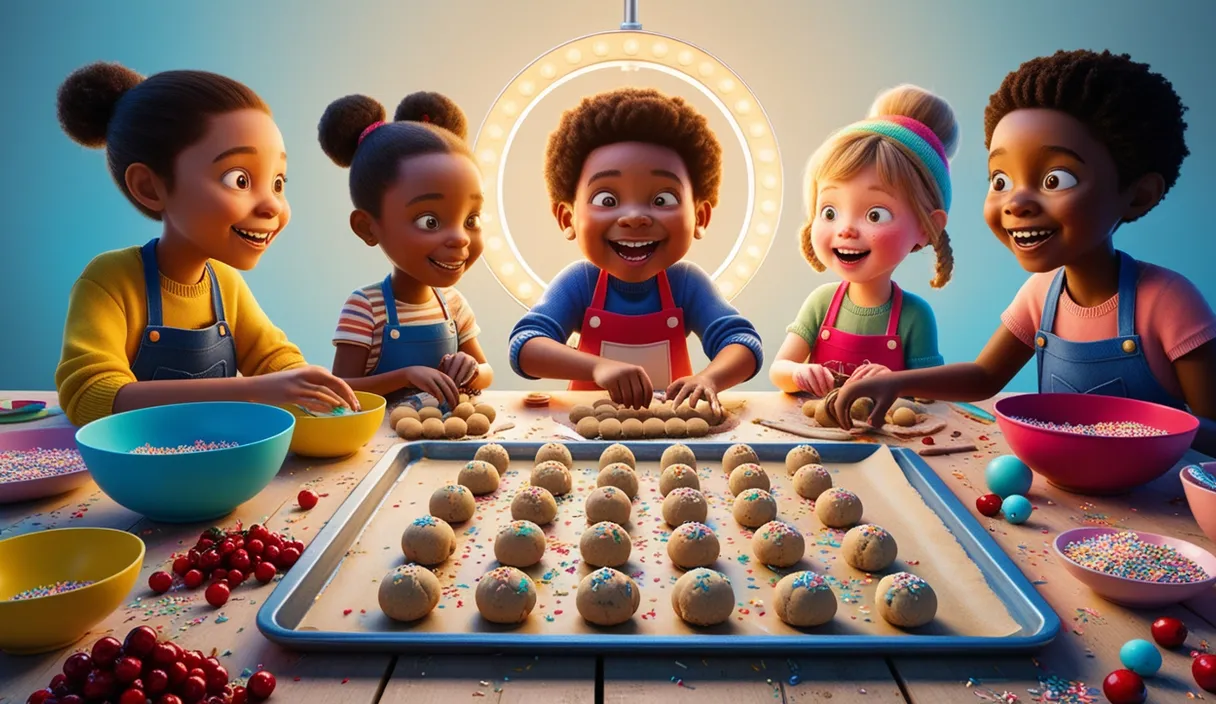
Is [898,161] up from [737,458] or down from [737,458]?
up

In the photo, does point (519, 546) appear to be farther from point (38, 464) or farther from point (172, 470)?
point (38, 464)

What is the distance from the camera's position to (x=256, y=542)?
1111 mm

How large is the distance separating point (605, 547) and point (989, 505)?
2.01 ft

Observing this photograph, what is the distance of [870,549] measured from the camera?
1.17 metres

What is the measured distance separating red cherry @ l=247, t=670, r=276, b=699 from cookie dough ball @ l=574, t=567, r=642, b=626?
36 centimetres

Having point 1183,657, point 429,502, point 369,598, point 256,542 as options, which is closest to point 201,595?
point 256,542

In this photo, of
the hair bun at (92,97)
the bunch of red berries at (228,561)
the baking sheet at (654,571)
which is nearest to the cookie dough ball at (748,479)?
the baking sheet at (654,571)

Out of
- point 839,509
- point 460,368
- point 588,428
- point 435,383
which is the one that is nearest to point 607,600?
point 839,509

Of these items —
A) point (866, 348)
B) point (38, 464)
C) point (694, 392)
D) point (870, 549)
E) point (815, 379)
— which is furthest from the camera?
point (866, 348)

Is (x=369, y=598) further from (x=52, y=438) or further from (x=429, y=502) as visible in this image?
(x=52, y=438)

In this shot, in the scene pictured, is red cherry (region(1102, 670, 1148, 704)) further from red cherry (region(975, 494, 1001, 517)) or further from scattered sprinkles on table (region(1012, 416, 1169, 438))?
scattered sprinkles on table (region(1012, 416, 1169, 438))

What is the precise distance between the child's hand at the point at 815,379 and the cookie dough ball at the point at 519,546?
1013mm

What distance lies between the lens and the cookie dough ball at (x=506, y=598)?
102cm

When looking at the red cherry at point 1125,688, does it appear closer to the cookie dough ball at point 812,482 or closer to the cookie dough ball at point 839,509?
the cookie dough ball at point 839,509
